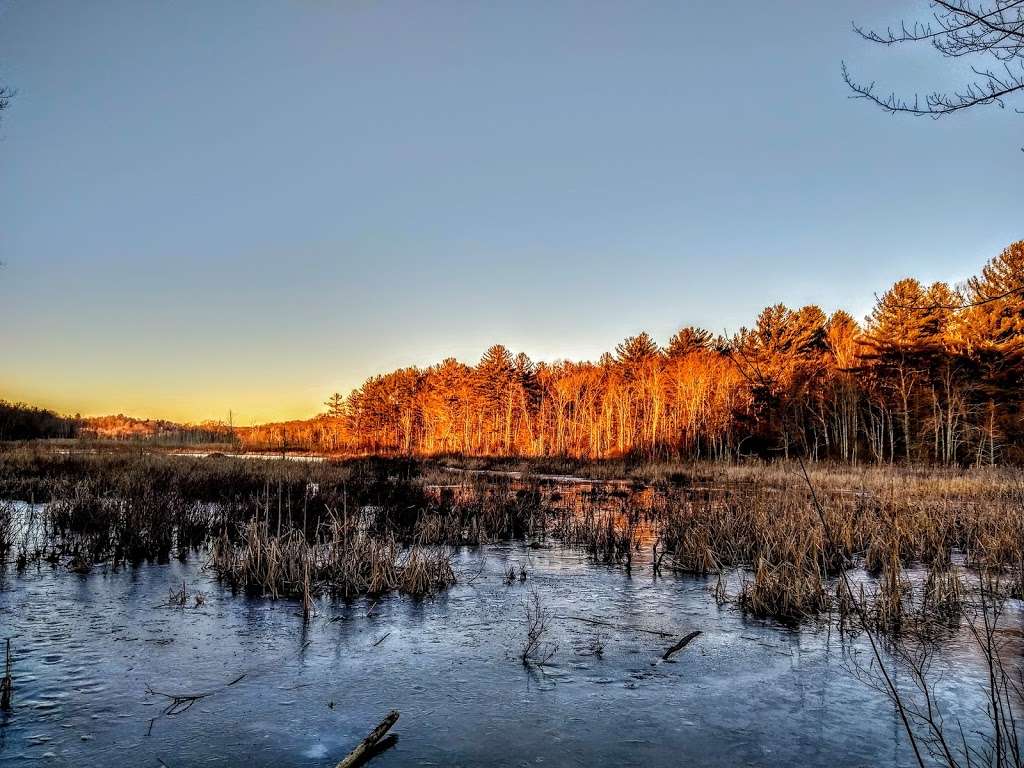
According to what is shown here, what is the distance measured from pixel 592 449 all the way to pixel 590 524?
34.6m

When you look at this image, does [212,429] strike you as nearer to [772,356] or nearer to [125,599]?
[772,356]

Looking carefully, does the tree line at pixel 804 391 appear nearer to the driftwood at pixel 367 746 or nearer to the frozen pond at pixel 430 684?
the frozen pond at pixel 430 684

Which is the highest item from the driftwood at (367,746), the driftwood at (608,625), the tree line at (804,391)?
the tree line at (804,391)

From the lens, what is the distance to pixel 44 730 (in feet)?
12.2

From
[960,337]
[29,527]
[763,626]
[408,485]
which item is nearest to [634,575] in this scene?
[763,626]

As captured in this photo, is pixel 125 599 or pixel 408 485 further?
pixel 408 485

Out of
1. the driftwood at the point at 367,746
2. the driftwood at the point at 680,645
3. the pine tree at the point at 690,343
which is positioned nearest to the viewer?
the driftwood at the point at 367,746

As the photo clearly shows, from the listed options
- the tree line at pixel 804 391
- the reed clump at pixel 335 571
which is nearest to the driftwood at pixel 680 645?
the reed clump at pixel 335 571

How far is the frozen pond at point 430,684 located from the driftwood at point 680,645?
→ 0.05 meters

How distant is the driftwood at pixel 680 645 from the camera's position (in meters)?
5.19

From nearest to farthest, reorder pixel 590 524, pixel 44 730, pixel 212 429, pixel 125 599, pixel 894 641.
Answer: pixel 44 730
pixel 894 641
pixel 125 599
pixel 590 524
pixel 212 429

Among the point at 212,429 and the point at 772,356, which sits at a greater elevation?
the point at 772,356

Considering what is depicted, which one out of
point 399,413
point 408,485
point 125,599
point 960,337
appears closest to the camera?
point 125,599

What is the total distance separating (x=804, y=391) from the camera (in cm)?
3431
